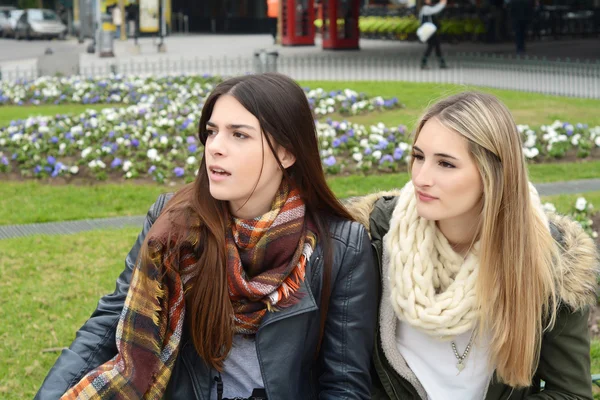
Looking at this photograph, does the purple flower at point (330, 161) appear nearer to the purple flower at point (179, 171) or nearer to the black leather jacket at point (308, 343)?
the purple flower at point (179, 171)

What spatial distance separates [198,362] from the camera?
113 inches

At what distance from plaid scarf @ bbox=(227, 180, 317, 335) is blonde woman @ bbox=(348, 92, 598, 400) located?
0.30 metres

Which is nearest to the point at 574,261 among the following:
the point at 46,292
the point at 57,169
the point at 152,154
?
the point at 46,292

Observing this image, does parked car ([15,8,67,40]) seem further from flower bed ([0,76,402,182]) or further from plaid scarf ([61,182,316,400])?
plaid scarf ([61,182,316,400])

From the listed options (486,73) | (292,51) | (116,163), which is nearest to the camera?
(116,163)

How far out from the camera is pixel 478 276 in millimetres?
2748

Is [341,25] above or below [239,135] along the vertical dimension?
above

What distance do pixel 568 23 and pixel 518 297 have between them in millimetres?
33293

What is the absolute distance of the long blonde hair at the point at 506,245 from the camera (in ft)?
8.81

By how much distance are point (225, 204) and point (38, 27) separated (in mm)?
43961

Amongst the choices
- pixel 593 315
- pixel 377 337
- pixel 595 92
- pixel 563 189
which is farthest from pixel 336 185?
pixel 595 92

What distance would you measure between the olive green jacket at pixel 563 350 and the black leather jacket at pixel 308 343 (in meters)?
0.11

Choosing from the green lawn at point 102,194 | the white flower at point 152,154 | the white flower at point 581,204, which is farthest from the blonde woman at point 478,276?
the white flower at point 152,154

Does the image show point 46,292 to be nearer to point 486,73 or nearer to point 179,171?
point 179,171
